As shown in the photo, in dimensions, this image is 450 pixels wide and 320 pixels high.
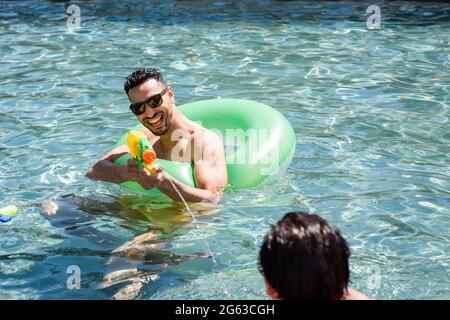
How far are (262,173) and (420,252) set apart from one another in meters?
1.04

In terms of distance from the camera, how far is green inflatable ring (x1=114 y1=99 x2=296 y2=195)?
4496 millimetres

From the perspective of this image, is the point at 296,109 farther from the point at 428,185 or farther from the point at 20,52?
the point at 20,52

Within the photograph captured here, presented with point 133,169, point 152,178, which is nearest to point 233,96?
point 133,169

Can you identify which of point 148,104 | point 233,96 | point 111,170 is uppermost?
point 148,104

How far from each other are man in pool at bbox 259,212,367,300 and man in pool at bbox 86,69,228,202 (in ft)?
6.69

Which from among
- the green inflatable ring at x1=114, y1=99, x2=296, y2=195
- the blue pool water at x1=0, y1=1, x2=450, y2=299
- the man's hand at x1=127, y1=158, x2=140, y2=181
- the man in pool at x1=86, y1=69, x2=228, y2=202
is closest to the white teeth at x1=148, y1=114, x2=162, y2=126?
the man in pool at x1=86, y1=69, x2=228, y2=202

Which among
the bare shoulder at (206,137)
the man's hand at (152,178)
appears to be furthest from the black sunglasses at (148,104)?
the man's hand at (152,178)

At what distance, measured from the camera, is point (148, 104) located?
4.26m

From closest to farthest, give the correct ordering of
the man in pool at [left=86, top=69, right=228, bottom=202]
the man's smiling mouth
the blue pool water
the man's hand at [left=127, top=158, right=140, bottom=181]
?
the blue pool water → the man's hand at [left=127, top=158, right=140, bottom=181] → the man in pool at [left=86, top=69, right=228, bottom=202] → the man's smiling mouth

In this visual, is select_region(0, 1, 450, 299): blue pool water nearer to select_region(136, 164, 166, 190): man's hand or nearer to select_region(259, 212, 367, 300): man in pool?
select_region(136, 164, 166, 190): man's hand

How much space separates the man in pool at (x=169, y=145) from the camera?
13.7 ft

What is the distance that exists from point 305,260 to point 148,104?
2.40 m

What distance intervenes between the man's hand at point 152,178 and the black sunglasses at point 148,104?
427 mm

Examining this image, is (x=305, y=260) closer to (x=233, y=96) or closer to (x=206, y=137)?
(x=206, y=137)
